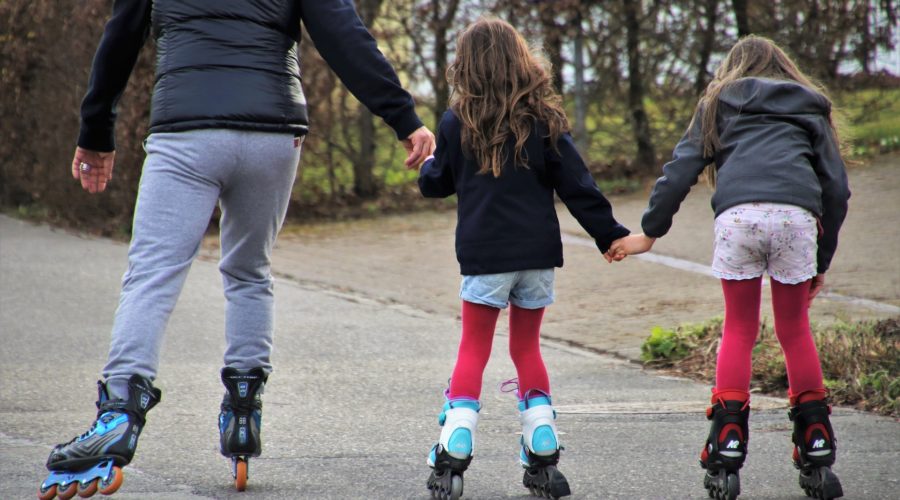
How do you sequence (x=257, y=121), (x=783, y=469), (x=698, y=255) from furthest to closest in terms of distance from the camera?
(x=698, y=255) → (x=783, y=469) → (x=257, y=121)

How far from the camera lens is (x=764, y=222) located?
377 cm

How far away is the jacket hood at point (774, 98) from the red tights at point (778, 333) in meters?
0.54

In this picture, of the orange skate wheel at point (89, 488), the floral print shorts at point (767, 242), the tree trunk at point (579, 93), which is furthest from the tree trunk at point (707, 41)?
the orange skate wheel at point (89, 488)

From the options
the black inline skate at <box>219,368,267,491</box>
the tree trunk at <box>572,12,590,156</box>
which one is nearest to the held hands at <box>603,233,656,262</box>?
the black inline skate at <box>219,368,267,491</box>

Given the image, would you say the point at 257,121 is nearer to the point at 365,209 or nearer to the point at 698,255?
the point at 698,255

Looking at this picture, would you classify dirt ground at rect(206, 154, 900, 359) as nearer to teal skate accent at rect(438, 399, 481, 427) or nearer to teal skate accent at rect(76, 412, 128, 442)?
teal skate accent at rect(438, 399, 481, 427)

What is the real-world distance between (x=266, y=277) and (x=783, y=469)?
1.85 m

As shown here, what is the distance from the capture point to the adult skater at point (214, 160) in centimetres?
338

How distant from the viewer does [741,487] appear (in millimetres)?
3912

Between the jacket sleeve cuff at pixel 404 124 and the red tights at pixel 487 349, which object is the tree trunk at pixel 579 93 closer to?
the red tights at pixel 487 349

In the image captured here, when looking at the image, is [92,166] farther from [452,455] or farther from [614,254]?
[614,254]

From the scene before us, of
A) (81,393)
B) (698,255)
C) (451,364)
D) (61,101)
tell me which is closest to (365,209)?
(61,101)

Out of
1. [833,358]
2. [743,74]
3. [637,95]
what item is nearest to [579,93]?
[637,95]

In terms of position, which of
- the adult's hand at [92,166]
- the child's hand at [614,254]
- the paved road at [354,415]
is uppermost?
the adult's hand at [92,166]
